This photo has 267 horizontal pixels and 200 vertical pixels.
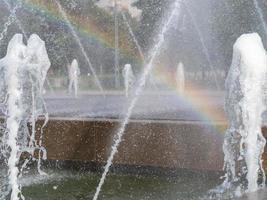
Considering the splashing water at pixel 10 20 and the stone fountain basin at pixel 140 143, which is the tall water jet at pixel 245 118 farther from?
the splashing water at pixel 10 20

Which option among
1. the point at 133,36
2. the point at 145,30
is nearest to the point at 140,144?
the point at 145,30

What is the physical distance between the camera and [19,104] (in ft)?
21.6

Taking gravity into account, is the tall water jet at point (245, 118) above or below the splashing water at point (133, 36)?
below

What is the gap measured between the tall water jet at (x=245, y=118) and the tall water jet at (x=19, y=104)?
7.23 feet

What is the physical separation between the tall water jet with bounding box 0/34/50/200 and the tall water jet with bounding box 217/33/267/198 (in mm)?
2204

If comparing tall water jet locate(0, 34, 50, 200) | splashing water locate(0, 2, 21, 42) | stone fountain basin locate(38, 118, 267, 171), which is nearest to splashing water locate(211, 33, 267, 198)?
stone fountain basin locate(38, 118, 267, 171)

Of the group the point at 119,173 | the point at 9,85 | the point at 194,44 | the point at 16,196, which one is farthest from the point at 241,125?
the point at 194,44

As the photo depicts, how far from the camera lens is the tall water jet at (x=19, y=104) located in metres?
6.42

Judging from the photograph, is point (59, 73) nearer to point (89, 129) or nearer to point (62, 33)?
point (62, 33)

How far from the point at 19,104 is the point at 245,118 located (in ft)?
8.72

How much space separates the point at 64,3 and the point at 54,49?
3.20 metres

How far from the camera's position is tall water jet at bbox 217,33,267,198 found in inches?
216

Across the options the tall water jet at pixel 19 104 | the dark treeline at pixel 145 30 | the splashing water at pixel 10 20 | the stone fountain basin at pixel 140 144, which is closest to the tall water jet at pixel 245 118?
the stone fountain basin at pixel 140 144

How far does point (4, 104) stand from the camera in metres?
6.62
